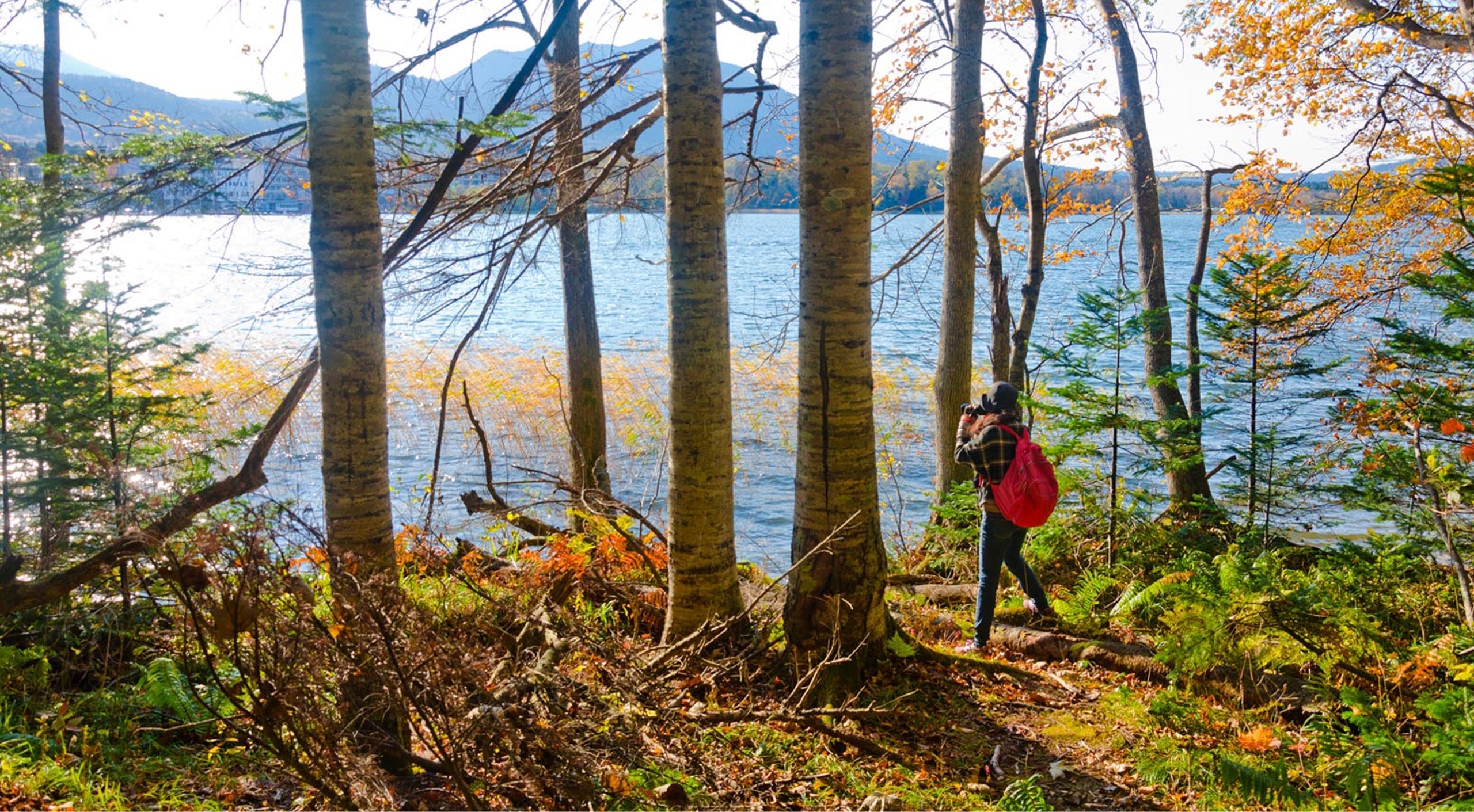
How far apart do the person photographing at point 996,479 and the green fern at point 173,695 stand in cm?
444

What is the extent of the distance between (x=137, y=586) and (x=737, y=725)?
376 cm

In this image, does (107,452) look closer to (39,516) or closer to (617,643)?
(39,516)

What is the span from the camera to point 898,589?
7547mm

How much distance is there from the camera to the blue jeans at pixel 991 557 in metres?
5.71

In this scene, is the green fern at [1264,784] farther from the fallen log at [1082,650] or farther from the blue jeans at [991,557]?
the blue jeans at [991,557]

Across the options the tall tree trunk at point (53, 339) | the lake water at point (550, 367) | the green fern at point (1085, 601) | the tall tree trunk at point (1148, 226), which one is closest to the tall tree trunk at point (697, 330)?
the lake water at point (550, 367)

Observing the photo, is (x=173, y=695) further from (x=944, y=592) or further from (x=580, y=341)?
(x=580, y=341)

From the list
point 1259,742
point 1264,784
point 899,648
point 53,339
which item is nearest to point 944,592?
point 899,648

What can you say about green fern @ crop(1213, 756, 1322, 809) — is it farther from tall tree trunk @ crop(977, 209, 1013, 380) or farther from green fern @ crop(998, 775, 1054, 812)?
tall tree trunk @ crop(977, 209, 1013, 380)

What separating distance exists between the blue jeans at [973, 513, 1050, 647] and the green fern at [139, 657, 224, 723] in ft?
14.9

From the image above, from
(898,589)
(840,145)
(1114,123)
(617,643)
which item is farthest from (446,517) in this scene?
(1114,123)

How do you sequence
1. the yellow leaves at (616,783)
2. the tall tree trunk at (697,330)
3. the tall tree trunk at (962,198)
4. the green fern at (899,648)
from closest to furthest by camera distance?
the yellow leaves at (616,783), the tall tree trunk at (697,330), the green fern at (899,648), the tall tree trunk at (962,198)

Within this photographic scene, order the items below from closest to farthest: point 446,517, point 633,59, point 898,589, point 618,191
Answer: point 633,59 → point 898,589 → point 618,191 → point 446,517

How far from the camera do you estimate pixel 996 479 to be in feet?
18.4
